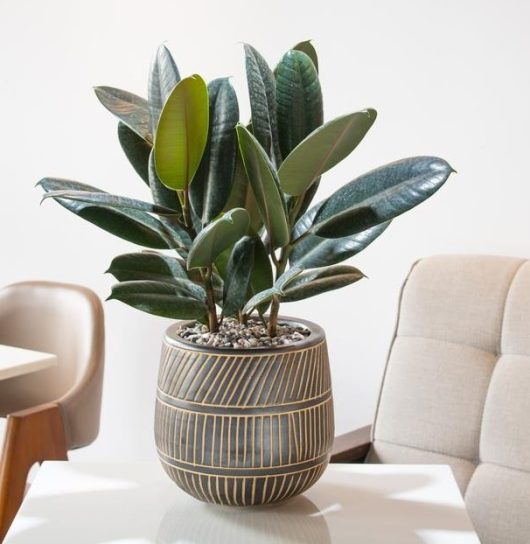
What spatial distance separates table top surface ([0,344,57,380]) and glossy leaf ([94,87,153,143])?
36.1 inches

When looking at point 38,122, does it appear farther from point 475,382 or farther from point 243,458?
point 243,458

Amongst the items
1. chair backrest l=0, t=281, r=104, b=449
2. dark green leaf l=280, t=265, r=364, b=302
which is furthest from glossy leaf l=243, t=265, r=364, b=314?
chair backrest l=0, t=281, r=104, b=449

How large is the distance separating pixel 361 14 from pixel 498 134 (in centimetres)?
42

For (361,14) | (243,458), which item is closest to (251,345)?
(243,458)

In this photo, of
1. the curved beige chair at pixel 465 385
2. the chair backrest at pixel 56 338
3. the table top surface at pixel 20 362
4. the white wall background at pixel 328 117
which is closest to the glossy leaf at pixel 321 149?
the curved beige chair at pixel 465 385

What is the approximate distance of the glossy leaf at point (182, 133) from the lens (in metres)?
0.89

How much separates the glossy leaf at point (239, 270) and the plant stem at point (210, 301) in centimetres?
2

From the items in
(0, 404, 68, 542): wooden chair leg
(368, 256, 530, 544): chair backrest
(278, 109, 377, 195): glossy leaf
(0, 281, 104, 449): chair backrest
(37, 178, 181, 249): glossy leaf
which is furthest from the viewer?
(0, 281, 104, 449): chair backrest

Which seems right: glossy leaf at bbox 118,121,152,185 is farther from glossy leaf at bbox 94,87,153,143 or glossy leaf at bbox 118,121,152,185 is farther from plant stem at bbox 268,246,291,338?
plant stem at bbox 268,246,291,338

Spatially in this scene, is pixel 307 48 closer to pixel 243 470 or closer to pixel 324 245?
pixel 324 245

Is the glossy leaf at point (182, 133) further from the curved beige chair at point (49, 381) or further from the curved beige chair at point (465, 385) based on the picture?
the curved beige chair at point (49, 381)

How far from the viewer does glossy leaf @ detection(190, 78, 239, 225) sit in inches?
38.8

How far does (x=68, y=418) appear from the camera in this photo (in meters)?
1.96

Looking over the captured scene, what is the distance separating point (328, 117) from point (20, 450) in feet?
3.26
